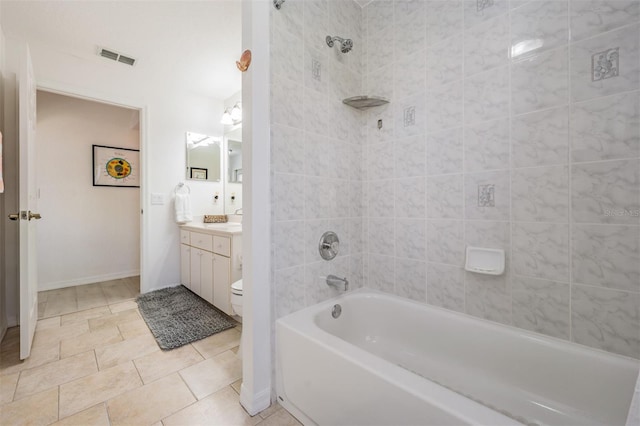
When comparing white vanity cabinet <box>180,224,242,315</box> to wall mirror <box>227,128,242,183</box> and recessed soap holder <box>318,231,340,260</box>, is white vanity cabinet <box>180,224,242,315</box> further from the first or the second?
recessed soap holder <box>318,231,340,260</box>

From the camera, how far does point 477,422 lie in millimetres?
681

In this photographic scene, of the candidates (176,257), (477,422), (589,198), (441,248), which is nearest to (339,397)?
(477,422)

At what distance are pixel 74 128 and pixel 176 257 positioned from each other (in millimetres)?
2062

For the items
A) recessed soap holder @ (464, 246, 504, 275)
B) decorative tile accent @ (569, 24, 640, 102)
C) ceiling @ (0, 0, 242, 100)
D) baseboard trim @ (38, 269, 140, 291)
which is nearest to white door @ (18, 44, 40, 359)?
ceiling @ (0, 0, 242, 100)

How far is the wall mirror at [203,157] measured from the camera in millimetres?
3262

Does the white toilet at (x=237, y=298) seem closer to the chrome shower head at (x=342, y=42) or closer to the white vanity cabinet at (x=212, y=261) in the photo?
the white vanity cabinet at (x=212, y=261)

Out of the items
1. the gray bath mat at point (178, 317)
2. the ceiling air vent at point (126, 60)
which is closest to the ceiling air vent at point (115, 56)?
the ceiling air vent at point (126, 60)

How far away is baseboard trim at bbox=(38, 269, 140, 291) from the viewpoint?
9.98 ft

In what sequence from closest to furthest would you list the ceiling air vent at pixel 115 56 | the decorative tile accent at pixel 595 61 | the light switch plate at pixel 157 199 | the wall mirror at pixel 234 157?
the decorative tile accent at pixel 595 61
the ceiling air vent at pixel 115 56
the light switch plate at pixel 157 199
the wall mirror at pixel 234 157

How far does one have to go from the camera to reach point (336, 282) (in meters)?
1.61

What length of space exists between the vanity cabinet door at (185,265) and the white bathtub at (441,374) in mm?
2087

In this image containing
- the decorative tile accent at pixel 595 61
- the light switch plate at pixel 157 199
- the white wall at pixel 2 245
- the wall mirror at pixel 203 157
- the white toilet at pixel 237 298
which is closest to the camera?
the decorative tile accent at pixel 595 61

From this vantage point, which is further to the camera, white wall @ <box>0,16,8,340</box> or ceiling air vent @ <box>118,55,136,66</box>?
ceiling air vent @ <box>118,55,136,66</box>

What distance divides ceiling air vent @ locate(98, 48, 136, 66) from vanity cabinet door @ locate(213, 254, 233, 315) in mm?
2148
